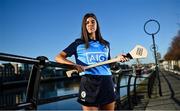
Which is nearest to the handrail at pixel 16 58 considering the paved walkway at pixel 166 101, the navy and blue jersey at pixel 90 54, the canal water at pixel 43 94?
the canal water at pixel 43 94

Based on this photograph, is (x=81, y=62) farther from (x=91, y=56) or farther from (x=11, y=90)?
(x=11, y=90)

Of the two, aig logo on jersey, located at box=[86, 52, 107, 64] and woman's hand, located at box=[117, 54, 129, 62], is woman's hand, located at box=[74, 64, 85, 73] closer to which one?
aig logo on jersey, located at box=[86, 52, 107, 64]

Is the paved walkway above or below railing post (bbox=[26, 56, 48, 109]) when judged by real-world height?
below

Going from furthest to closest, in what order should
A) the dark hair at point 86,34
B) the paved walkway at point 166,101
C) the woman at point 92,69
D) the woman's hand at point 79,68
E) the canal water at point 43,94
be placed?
the paved walkway at point 166,101 < the dark hair at point 86,34 < the woman at point 92,69 < the woman's hand at point 79,68 < the canal water at point 43,94

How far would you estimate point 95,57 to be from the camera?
3523mm

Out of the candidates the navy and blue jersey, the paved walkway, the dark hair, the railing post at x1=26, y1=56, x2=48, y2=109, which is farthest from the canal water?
the paved walkway

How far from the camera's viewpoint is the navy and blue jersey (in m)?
3.47

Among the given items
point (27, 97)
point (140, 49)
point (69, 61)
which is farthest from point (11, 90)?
point (140, 49)

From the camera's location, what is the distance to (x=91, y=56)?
11.5 ft

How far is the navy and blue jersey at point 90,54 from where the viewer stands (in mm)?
3471

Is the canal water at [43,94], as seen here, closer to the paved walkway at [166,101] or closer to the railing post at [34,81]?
the railing post at [34,81]

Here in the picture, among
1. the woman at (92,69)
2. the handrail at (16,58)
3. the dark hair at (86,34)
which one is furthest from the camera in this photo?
the dark hair at (86,34)

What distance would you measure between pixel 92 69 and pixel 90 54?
0.54 feet

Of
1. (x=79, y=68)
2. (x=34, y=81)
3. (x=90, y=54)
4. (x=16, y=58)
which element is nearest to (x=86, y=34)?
(x=90, y=54)
